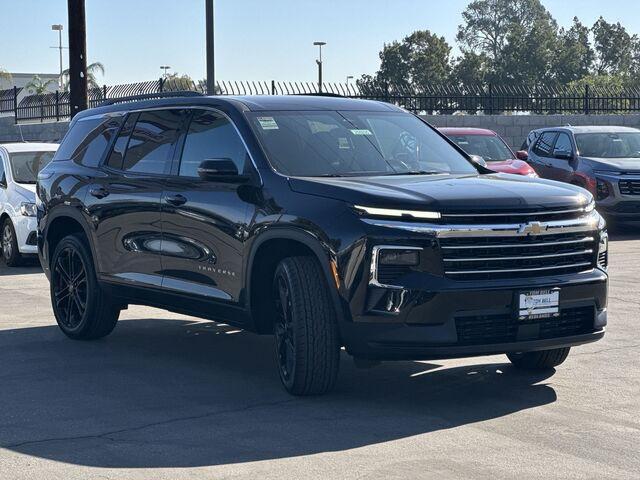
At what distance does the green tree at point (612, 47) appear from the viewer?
124 metres

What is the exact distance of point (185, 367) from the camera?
8922 millimetres

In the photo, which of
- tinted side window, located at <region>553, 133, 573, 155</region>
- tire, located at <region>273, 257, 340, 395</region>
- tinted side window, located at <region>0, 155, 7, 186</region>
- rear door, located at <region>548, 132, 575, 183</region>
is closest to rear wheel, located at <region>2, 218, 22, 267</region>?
tinted side window, located at <region>0, 155, 7, 186</region>

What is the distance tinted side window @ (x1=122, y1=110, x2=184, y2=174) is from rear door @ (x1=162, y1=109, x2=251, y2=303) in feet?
0.64

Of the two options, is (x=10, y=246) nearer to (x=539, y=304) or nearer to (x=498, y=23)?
(x=539, y=304)

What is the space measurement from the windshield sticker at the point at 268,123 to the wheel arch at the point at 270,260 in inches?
38.1

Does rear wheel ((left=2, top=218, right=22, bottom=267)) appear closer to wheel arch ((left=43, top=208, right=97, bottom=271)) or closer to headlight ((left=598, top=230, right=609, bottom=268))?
wheel arch ((left=43, top=208, right=97, bottom=271))

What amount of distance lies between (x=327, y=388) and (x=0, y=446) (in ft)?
6.46

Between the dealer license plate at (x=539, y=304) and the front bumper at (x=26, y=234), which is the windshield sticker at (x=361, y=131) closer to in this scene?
the dealer license plate at (x=539, y=304)

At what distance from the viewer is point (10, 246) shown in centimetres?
1650

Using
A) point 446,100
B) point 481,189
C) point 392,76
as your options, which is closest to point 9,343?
point 481,189

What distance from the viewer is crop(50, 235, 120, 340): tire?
9.92m

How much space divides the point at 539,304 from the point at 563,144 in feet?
48.8

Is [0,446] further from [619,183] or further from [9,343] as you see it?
[619,183]

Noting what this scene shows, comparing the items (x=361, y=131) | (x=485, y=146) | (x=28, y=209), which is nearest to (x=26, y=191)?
(x=28, y=209)
